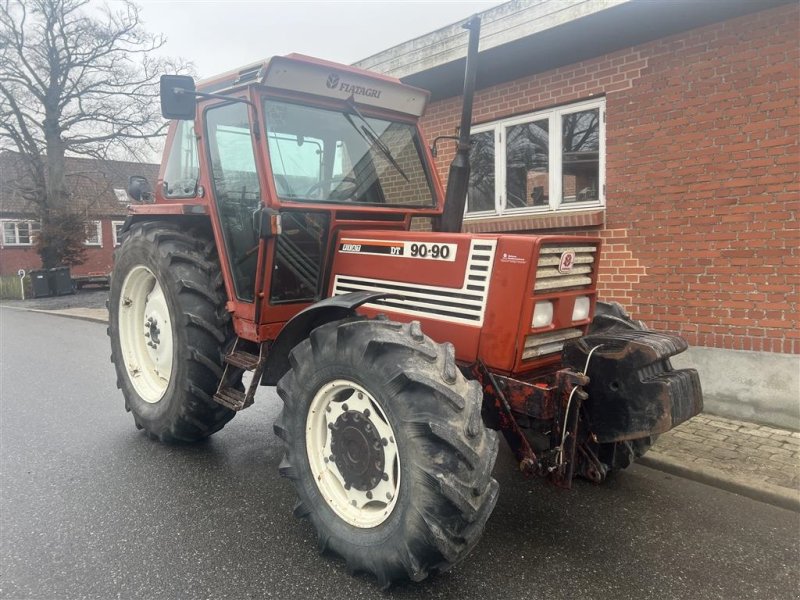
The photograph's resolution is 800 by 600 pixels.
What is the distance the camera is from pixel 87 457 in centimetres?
424

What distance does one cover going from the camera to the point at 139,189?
4.87 m

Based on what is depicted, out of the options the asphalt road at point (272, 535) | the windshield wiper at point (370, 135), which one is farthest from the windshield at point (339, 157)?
the asphalt road at point (272, 535)

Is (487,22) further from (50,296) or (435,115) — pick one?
(50,296)

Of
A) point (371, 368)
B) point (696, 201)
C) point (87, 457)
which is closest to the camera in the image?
point (371, 368)

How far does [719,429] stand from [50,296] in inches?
879

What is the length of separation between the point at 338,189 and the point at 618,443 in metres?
2.23

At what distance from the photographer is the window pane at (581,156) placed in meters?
5.86

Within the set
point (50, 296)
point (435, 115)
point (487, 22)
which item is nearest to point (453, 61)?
point (487, 22)

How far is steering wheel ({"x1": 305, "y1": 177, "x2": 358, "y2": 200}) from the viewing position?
11.5 feet

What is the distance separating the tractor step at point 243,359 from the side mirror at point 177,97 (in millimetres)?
1481

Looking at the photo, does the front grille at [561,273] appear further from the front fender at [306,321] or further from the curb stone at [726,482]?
the curb stone at [726,482]

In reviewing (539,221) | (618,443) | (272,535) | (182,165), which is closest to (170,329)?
(182,165)

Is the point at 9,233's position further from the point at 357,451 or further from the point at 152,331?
the point at 357,451

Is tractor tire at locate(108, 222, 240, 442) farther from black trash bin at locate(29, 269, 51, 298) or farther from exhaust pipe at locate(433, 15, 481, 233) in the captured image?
black trash bin at locate(29, 269, 51, 298)
